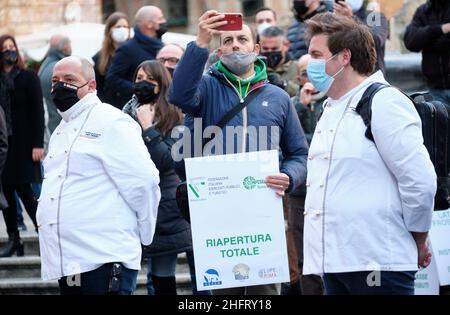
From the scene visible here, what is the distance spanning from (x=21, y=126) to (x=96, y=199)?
5.20 m

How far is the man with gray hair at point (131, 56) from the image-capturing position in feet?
36.9

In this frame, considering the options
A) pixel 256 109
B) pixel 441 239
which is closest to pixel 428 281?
pixel 441 239

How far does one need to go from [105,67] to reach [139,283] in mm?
2509

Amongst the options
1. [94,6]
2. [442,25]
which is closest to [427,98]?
[442,25]

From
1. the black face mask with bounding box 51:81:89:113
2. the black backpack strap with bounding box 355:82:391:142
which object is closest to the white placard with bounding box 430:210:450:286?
the black backpack strap with bounding box 355:82:391:142

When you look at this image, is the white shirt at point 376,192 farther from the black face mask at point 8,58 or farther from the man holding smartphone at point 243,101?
the black face mask at point 8,58

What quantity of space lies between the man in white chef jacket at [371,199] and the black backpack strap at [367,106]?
0.03 m

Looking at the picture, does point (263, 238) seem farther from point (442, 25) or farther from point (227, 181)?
point (442, 25)

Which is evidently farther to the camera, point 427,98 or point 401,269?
point 427,98

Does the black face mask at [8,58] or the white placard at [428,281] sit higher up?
the black face mask at [8,58]

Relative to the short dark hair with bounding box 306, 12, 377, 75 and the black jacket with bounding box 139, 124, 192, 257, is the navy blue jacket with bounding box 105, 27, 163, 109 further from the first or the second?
the short dark hair with bounding box 306, 12, 377, 75

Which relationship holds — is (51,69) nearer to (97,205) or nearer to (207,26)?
(97,205)

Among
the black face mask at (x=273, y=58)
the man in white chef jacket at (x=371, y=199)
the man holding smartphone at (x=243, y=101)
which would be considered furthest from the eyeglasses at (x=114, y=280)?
the black face mask at (x=273, y=58)

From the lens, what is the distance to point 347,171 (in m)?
6.18
